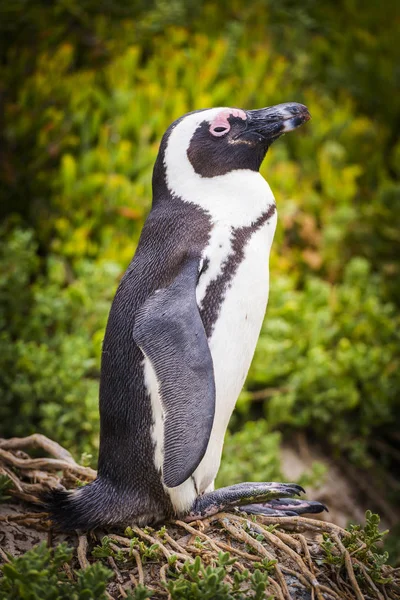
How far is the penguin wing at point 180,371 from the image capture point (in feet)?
4.84

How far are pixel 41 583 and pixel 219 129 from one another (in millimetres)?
1024

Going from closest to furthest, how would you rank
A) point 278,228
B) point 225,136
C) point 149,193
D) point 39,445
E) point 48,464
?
1. point 225,136
2. point 48,464
3. point 39,445
4. point 149,193
5. point 278,228

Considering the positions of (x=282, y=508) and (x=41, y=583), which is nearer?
(x=41, y=583)

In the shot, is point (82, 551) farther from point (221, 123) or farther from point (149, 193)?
point (149, 193)

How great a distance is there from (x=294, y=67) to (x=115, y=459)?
342cm

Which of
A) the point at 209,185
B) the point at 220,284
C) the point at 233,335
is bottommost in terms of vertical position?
the point at 233,335

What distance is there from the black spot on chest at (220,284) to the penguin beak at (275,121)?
25 centimetres

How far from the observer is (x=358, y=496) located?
3.19m

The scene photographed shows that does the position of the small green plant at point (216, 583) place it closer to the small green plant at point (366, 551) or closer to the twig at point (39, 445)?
the small green plant at point (366, 551)

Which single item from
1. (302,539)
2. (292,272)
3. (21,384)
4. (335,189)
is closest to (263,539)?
(302,539)

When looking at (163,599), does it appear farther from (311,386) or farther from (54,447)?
(311,386)

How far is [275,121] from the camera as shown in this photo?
1.73 m

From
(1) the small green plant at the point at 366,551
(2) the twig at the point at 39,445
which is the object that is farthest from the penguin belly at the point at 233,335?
(2) the twig at the point at 39,445

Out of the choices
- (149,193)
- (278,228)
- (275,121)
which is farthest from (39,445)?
(278,228)
